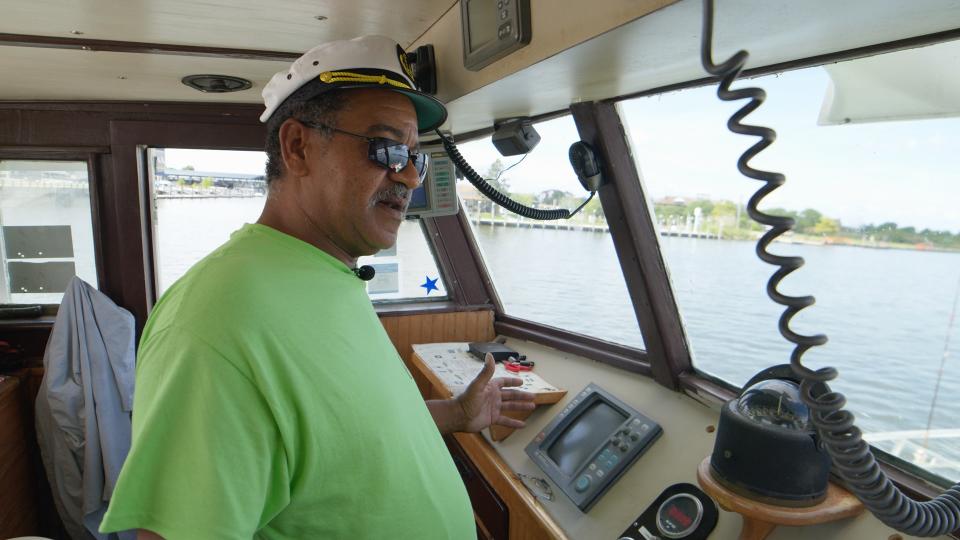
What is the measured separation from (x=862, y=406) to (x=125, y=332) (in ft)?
10.2

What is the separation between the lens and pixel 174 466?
2.66ft

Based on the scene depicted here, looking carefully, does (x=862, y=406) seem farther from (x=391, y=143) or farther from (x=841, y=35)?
(x=391, y=143)

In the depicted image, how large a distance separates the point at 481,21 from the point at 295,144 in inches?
21.0

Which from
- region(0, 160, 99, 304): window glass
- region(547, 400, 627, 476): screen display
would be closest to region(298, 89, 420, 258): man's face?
region(547, 400, 627, 476): screen display

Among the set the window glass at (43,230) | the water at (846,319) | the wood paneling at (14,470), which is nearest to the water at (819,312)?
the water at (846,319)

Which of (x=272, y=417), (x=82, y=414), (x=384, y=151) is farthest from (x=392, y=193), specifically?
(x=82, y=414)

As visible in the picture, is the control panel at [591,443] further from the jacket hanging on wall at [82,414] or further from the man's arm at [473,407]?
the jacket hanging on wall at [82,414]

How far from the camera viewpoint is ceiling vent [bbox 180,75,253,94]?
229cm

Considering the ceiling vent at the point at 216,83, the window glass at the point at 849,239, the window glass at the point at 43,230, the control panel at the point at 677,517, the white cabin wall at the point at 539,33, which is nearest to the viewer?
the white cabin wall at the point at 539,33

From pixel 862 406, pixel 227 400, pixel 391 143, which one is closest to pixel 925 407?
pixel 862 406

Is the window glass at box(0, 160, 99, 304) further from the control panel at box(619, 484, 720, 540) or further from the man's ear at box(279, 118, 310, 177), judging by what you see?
the control panel at box(619, 484, 720, 540)

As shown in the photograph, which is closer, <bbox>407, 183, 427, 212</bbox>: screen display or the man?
the man

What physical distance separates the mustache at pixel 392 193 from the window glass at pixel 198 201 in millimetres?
2055

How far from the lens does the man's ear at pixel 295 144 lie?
3.92 feet
